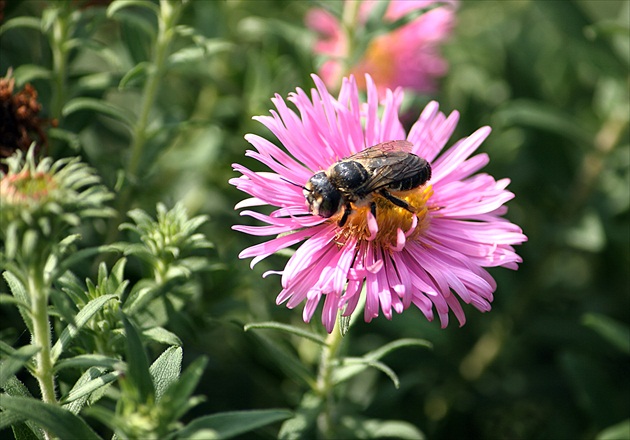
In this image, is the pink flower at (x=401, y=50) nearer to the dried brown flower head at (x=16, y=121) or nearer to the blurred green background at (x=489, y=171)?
the blurred green background at (x=489, y=171)

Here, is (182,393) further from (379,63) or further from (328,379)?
(379,63)

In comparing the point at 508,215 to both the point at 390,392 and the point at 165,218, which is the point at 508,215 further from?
the point at 165,218

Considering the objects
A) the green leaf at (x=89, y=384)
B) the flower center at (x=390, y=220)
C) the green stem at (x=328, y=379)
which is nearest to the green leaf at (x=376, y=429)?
the green stem at (x=328, y=379)

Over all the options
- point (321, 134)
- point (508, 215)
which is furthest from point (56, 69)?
point (508, 215)

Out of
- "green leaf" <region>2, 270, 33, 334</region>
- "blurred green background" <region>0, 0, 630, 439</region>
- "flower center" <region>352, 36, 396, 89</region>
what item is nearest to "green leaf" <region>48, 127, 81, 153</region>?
"blurred green background" <region>0, 0, 630, 439</region>

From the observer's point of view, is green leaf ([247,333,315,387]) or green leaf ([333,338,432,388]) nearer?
green leaf ([333,338,432,388])

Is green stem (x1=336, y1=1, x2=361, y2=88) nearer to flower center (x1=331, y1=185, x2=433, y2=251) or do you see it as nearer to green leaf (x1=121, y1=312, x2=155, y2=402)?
flower center (x1=331, y1=185, x2=433, y2=251)
